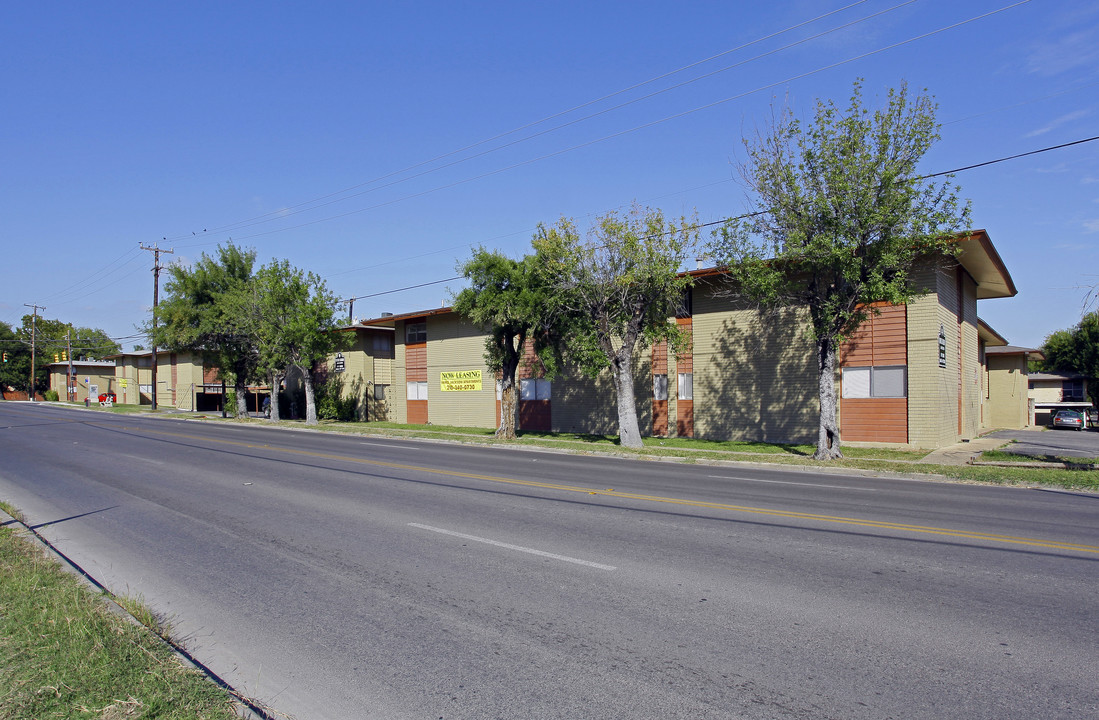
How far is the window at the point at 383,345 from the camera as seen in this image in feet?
152

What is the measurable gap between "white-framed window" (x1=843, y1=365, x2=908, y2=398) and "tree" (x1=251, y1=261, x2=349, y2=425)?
2619 centimetres

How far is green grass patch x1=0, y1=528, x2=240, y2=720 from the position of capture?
392cm

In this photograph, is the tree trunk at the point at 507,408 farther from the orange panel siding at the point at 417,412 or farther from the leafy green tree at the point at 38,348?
the leafy green tree at the point at 38,348

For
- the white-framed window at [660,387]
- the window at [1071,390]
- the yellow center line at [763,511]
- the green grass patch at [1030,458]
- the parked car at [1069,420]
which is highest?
the white-framed window at [660,387]

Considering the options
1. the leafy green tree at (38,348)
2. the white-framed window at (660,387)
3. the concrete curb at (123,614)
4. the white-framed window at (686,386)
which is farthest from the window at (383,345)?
the leafy green tree at (38,348)

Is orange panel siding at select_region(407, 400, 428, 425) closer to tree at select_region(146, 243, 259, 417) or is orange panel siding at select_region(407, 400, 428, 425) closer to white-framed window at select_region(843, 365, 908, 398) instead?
tree at select_region(146, 243, 259, 417)

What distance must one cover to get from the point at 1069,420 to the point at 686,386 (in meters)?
27.2

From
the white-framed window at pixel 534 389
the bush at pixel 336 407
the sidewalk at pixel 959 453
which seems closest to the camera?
the sidewalk at pixel 959 453

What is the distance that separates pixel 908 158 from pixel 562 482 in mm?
12590

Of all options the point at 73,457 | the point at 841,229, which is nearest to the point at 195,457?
the point at 73,457

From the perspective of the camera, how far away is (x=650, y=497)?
39.2 ft

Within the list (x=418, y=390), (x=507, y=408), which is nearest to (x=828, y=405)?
(x=507, y=408)

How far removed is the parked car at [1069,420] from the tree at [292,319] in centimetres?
4134

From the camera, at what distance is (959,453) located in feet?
68.3
